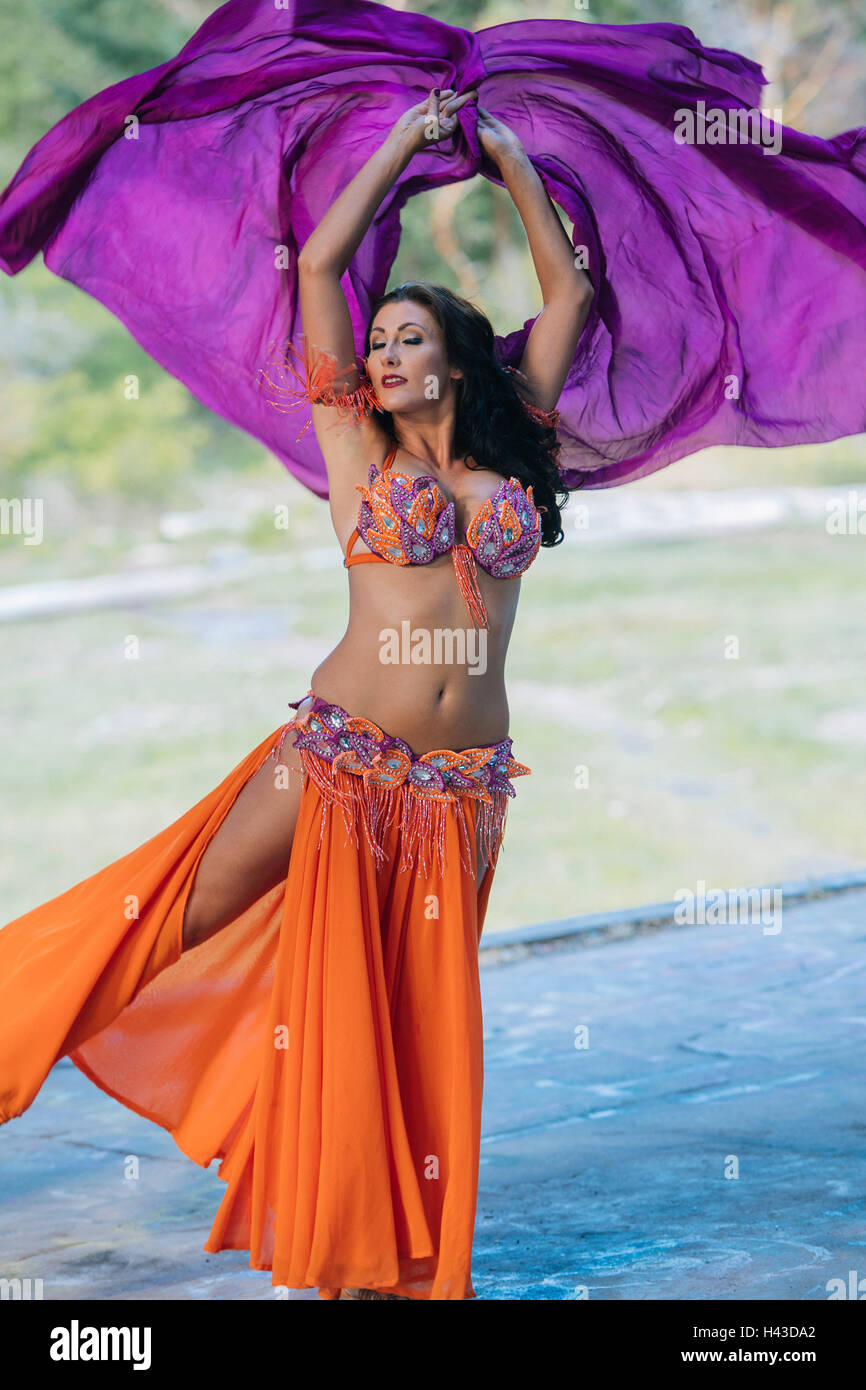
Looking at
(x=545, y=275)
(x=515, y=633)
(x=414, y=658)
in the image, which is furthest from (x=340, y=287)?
(x=515, y=633)

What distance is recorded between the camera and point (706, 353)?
3.92 meters

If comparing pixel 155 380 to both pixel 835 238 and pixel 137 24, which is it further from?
pixel 835 238

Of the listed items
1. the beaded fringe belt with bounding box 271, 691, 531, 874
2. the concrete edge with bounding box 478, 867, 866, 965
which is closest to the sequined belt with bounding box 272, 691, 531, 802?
the beaded fringe belt with bounding box 271, 691, 531, 874

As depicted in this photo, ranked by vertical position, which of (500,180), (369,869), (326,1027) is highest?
(500,180)

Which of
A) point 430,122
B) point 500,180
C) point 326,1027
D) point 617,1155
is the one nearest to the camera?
point 326,1027

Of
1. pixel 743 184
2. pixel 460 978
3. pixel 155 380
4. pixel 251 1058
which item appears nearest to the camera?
pixel 460 978

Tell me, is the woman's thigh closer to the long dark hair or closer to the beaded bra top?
the beaded bra top

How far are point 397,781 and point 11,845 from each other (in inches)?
376

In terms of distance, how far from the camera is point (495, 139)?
337cm

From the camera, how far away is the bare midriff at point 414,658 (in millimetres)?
3100

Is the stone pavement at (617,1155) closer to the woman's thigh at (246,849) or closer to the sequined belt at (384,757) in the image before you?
the woman's thigh at (246,849)

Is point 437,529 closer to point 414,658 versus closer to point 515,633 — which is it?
point 414,658

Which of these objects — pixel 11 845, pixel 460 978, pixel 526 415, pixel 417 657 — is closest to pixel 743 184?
pixel 526 415

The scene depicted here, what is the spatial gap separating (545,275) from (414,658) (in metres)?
0.93
